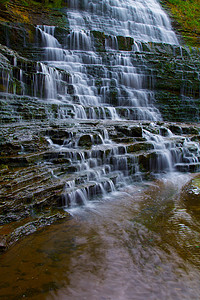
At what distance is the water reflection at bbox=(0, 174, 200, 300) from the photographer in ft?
8.46

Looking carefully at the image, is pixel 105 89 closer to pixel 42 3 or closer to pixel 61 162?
pixel 61 162

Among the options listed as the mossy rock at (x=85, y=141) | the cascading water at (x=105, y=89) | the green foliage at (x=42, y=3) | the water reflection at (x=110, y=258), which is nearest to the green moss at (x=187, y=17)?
the cascading water at (x=105, y=89)

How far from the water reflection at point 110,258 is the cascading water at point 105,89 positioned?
1.25 metres

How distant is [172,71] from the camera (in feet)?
52.7

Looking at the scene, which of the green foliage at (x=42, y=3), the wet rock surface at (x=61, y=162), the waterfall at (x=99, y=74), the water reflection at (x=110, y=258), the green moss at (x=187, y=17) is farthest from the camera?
the green moss at (x=187, y=17)

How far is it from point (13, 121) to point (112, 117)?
5.28m

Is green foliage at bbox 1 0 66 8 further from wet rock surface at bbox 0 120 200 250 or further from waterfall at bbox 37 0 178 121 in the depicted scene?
wet rock surface at bbox 0 120 200 250

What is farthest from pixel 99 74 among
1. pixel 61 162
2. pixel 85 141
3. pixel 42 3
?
pixel 42 3

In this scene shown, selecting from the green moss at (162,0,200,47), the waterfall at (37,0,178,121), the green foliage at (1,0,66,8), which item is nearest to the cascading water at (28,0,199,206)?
the waterfall at (37,0,178,121)

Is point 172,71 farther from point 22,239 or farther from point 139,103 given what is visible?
point 22,239

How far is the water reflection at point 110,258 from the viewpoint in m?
2.58

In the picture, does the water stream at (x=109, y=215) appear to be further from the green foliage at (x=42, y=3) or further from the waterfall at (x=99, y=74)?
the green foliage at (x=42, y=3)

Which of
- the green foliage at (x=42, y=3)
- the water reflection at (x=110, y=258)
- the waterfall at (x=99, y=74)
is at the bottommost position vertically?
the water reflection at (x=110, y=258)

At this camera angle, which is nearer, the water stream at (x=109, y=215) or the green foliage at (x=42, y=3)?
the water stream at (x=109, y=215)
